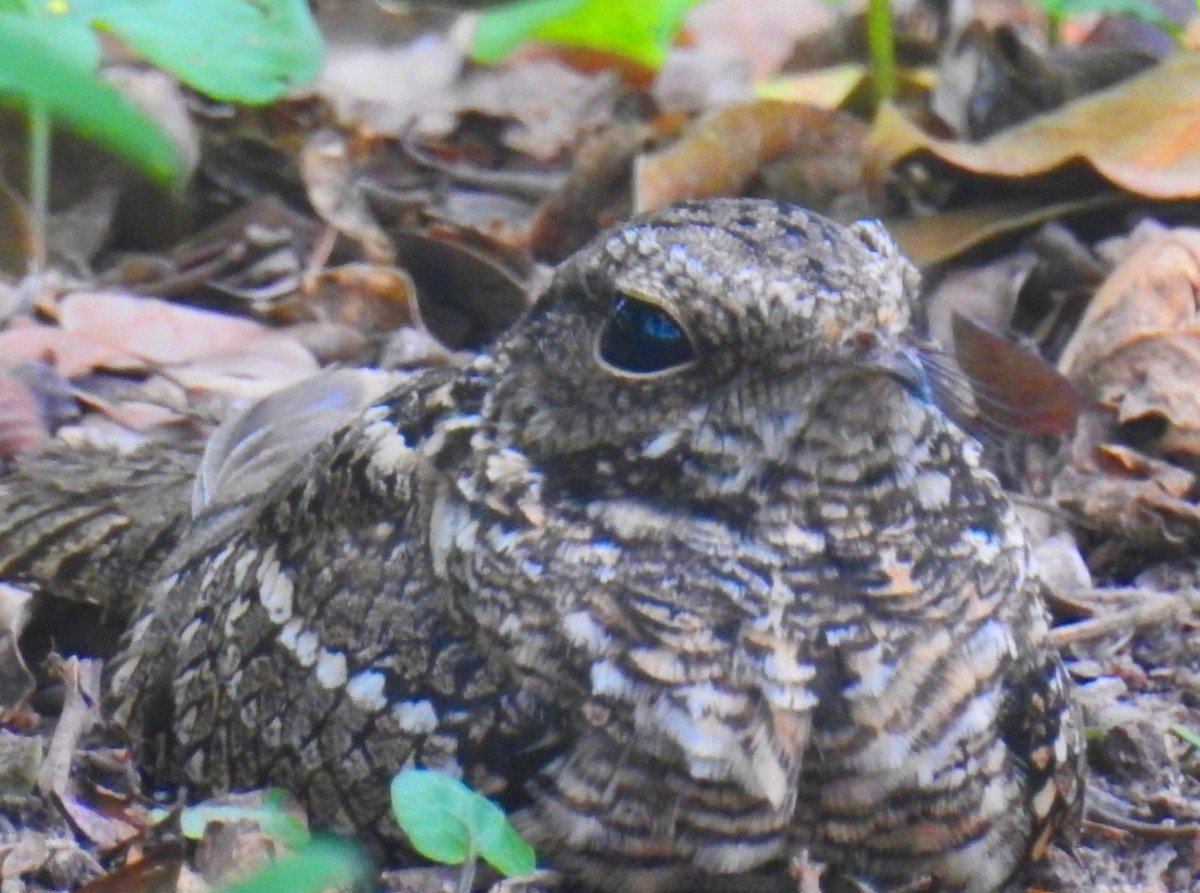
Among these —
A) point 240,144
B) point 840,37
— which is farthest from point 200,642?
point 840,37

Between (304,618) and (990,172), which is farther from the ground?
(304,618)

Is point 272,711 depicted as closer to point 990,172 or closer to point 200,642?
point 200,642

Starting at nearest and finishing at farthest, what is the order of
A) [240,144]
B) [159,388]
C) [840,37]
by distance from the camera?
[159,388] < [240,144] < [840,37]

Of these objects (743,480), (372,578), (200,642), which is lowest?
(200,642)

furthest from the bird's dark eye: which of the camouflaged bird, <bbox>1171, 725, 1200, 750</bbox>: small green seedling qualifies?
<bbox>1171, 725, 1200, 750</bbox>: small green seedling

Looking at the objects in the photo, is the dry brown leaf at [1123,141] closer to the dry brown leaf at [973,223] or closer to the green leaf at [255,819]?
the dry brown leaf at [973,223]

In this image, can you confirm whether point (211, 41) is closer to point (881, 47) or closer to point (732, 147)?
point (732, 147)

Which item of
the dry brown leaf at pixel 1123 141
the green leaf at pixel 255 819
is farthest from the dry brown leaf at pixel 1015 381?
the green leaf at pixel 255 819

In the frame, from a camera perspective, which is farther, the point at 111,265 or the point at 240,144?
the point at 240,144
